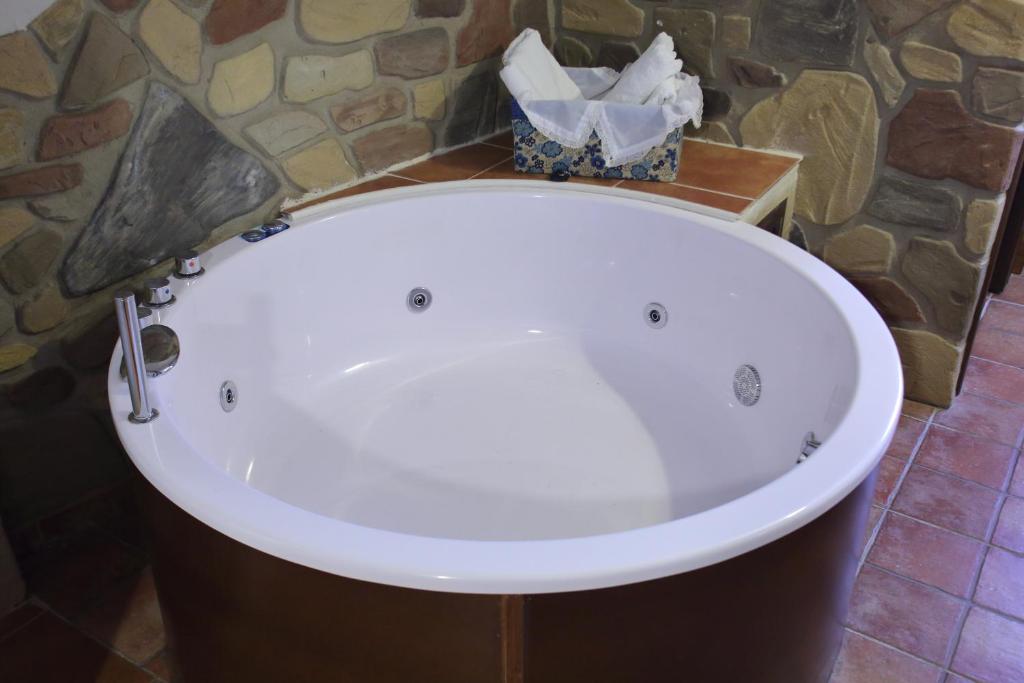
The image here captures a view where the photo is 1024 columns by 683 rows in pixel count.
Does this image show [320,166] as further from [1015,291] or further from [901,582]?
[1015,291]

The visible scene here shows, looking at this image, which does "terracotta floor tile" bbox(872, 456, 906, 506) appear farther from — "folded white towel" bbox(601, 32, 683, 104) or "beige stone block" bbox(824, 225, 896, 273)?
"folded white towel" bbox(601, 32, 683, 104)

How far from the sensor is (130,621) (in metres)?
1.71

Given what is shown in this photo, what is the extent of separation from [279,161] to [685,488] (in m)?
1.11

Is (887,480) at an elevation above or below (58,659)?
below

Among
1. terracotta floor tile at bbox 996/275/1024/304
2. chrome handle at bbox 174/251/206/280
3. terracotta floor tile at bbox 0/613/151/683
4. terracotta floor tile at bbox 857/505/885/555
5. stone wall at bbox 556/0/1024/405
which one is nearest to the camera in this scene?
terracotta floor tile at bbox 0/613/151/683

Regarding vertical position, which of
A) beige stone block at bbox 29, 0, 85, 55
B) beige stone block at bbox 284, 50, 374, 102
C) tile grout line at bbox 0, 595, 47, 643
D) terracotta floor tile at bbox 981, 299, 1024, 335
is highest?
beige stone block at bbox 29, 0, 85, 55

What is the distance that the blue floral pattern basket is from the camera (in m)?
2.19

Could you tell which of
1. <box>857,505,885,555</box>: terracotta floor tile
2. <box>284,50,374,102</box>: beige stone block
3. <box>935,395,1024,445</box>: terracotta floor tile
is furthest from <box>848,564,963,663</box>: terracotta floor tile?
<box>284,50,374,102</box>: beige stone block

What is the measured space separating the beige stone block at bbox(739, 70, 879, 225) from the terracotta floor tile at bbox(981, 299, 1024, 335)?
0.74 metres

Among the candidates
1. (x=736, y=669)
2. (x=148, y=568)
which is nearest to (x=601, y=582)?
(x=736, y=669)

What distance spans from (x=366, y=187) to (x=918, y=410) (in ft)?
4.91

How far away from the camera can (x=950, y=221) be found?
86.0 inches

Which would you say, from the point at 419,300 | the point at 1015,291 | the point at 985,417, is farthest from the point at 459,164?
the point at 1015,291

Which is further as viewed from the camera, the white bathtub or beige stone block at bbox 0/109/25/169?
the white bathtub
